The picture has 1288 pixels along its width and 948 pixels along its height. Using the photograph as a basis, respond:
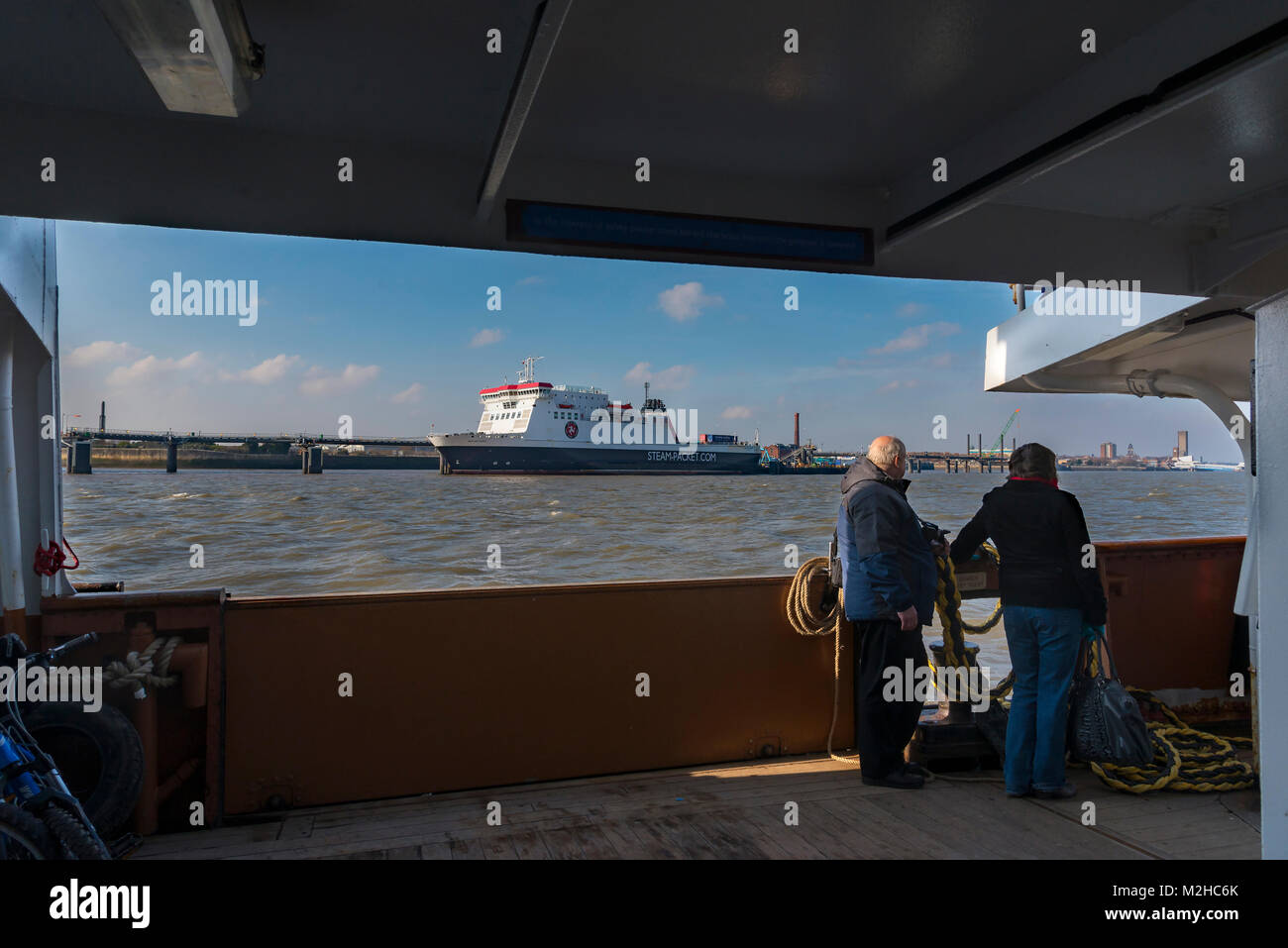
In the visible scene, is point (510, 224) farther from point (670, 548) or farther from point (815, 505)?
point (815, 505)

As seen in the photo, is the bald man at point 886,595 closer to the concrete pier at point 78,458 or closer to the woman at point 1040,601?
the woman at point 1040,601

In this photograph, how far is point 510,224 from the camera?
323 cm

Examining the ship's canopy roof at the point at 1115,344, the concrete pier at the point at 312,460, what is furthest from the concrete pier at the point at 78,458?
the ship's canopy roof at the point at 1115,344

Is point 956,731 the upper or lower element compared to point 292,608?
lower

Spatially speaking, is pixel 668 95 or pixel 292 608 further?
pixel 292 608

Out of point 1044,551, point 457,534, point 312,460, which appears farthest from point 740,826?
point 312,460

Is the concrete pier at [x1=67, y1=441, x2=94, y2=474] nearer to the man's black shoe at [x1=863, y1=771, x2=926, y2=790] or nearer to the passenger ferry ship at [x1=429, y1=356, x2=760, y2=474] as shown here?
the passenger ferry ship at [x1=429, y1=356, x2=760, y2=474]

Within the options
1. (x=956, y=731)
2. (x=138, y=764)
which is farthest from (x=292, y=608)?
(x=956, y=731)

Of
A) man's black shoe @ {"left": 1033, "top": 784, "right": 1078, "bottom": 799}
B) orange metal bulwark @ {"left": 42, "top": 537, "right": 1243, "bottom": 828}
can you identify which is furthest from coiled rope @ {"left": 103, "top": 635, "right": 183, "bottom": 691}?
man's black shoe @ {"left": 1033, "top": 784, "right": 1078, "bottom": 799}

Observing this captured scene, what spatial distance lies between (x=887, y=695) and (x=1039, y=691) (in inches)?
25.7

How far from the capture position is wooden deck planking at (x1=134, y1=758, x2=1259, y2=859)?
3.16 meters

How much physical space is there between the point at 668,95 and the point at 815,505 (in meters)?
38.3

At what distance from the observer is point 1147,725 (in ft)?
13.4
